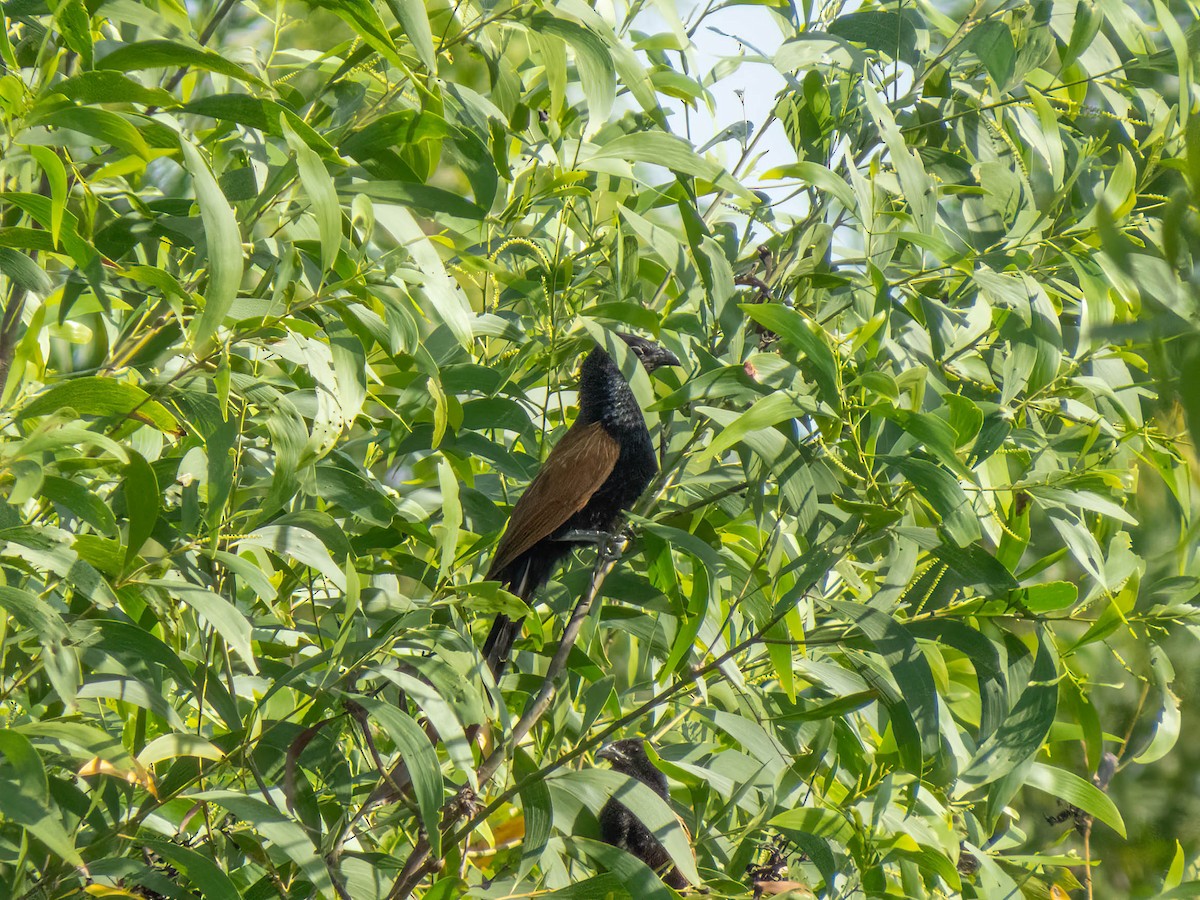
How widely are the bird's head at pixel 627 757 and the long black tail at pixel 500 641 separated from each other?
350mm

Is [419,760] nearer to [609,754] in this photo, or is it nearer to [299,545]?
[299,545]

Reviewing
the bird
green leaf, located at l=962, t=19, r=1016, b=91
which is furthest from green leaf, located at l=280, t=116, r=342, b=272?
the bird

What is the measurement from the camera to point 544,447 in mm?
2312

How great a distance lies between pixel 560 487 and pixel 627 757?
611 mm

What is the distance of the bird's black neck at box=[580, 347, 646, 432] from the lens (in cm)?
272

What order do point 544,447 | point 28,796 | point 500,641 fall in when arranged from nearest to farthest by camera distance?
1. point 28,796
2. point 500,641
3. point 544,447

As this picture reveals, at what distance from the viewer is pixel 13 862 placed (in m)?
1.58

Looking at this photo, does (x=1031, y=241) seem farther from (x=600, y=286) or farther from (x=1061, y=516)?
(x=600, y=286)

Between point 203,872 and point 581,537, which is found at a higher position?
point 203,872

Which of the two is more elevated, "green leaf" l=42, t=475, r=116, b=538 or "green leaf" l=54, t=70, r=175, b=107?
"green leaf" l=54, t=70, r=175, b=107

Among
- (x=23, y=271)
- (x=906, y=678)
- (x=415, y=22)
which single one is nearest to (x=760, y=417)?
(x=906, y=678)

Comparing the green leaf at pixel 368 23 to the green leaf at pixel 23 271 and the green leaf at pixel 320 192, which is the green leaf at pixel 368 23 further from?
the green leaf at pixel 23 271

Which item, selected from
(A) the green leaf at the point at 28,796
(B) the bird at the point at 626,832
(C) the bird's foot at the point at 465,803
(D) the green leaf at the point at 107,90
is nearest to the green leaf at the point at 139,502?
(A) the green leaf at the point at 28,796

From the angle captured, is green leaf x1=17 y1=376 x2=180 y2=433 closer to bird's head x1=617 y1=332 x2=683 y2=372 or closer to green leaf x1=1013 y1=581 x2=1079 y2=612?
green leaf x1=1013 y1=581 x2=1079 y2=612
